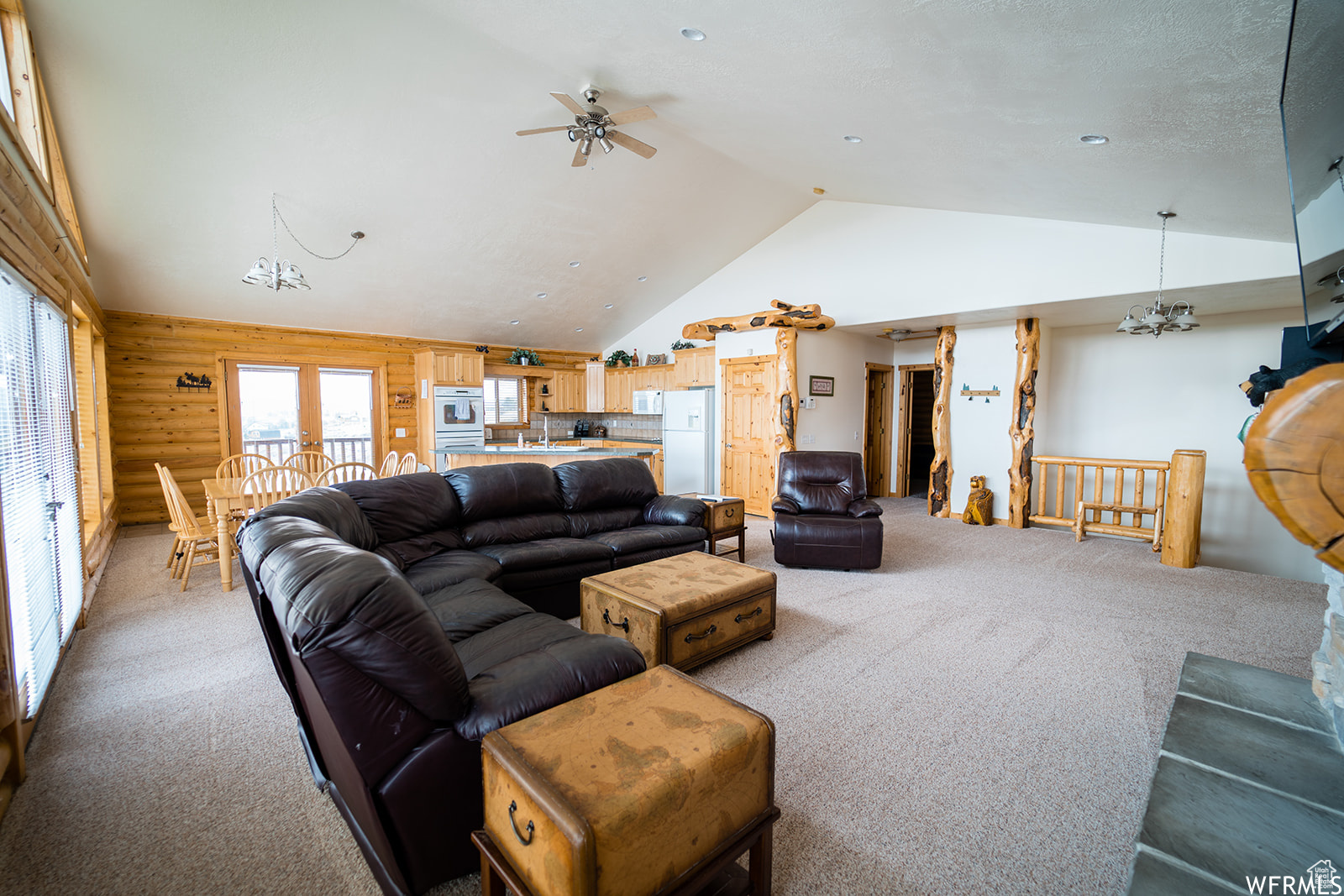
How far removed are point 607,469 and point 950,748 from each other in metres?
2.86

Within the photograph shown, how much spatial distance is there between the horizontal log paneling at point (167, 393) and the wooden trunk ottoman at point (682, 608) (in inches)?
252

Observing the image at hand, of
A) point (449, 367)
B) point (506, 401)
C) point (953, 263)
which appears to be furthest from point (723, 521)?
point (506, 401)

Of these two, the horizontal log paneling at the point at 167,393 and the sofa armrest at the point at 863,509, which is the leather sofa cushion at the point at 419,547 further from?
the horizontal log paneling at the point at 167,393

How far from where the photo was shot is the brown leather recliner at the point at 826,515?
4391mm

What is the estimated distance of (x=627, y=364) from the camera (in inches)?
372

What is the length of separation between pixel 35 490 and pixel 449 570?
6.14ft

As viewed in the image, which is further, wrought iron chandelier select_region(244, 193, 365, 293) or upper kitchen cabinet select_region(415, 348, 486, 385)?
upper kitchen cabinet select_region(415, 348, 486, 385)

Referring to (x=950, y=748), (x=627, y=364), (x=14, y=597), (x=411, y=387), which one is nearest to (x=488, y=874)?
(x=950, y=748)

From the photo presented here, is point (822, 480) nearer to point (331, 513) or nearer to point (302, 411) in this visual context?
point (331, 513)

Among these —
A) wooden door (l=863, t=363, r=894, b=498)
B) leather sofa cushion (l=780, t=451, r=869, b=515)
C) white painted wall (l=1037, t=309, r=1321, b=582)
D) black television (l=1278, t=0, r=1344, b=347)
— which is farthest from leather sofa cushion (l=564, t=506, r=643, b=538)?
white painted wall (l=1037, t=309, r=1321, b=582)

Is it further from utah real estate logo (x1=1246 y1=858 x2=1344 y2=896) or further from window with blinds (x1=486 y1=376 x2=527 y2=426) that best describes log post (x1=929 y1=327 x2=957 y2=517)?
window with blinds (x1=486 y1=376 x2=527 y2=426)

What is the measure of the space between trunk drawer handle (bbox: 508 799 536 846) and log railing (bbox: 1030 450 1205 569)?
5750 millimetres

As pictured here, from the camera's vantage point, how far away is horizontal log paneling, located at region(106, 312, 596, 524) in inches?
240

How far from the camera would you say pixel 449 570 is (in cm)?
290
